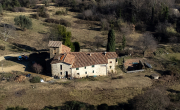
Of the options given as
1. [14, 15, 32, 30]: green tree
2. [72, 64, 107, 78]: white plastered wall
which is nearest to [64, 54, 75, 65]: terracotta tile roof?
[72, 64, 107, 78]: white plastered wall

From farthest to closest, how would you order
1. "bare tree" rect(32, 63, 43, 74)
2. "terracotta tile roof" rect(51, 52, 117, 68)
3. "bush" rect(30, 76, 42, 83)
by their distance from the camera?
"bare tree" rect(32, 63, 43, 74) < "terracotta tile roof" rect(51, 52, 117, 68) < "bush" rect(30, 76, 42, 83)

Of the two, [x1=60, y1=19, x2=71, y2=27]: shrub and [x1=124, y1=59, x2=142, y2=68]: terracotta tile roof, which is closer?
[x1=124, y1=59, x2=142, y2=68]: terracotta tile roof

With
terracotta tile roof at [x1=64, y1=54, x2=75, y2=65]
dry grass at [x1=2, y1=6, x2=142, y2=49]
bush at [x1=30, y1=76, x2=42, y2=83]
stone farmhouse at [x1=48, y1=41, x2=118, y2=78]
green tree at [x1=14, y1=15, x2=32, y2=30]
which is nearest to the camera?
bush at [x1=30, y1=76, x2=42, y2=83]

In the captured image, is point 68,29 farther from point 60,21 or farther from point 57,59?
point 57,59

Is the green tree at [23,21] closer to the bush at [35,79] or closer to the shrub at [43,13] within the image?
the shrub at [43,13]

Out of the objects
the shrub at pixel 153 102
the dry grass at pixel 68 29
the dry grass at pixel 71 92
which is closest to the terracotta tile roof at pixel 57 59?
the dry grass at pixel 71 92

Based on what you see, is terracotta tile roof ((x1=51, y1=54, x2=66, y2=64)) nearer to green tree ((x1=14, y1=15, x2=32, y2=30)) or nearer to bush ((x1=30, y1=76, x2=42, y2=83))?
bush ((x1=30, y1=76, x2=42, y2=83))

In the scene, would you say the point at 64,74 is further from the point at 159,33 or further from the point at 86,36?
the point at 159,33

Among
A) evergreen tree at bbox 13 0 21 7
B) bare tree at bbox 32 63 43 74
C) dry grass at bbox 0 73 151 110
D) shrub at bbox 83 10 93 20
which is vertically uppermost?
evergreen tree at bbox 13 0 21 7
